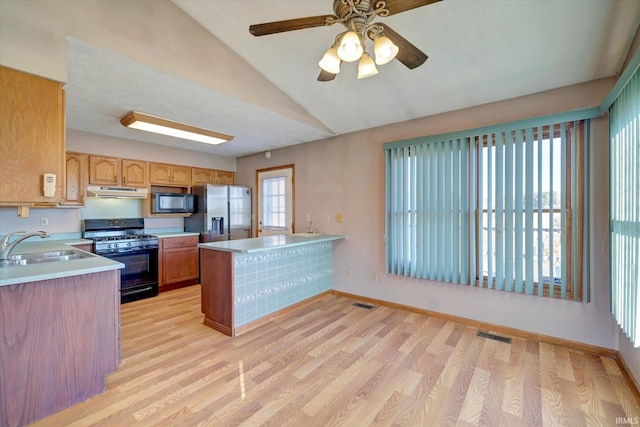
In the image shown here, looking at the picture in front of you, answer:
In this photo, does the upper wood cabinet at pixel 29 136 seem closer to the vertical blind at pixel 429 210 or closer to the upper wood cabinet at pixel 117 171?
the upper wood cabinet at pixel 117 171

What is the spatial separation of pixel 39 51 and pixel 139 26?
2.15 ft

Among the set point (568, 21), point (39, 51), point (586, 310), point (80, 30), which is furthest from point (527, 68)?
point (39, 51)

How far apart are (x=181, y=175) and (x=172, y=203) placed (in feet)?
1.75

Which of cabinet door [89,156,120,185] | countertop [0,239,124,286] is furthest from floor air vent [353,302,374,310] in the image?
cabinet door [89,156,120,185]

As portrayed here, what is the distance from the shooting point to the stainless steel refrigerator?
474 cm

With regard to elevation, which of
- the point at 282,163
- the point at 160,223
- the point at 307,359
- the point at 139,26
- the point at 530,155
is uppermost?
the point at 139,26

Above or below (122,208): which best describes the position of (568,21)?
above

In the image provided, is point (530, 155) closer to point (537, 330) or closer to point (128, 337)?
point (537, 330)

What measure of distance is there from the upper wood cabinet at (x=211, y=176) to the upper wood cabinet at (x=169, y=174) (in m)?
0.13

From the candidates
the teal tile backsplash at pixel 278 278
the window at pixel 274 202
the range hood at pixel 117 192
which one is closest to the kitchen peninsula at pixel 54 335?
the teal tile backsplash at pixel 278 278

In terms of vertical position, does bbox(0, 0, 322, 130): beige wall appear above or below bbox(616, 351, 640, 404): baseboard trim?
above

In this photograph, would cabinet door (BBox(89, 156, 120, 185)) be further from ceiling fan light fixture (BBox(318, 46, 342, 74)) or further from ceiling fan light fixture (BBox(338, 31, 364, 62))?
ceiling fan light fixture (BBox(338, 31, 364, 62))

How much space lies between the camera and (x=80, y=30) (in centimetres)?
182

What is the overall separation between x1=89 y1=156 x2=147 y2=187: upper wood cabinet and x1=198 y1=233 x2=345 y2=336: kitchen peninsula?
2.16 m
